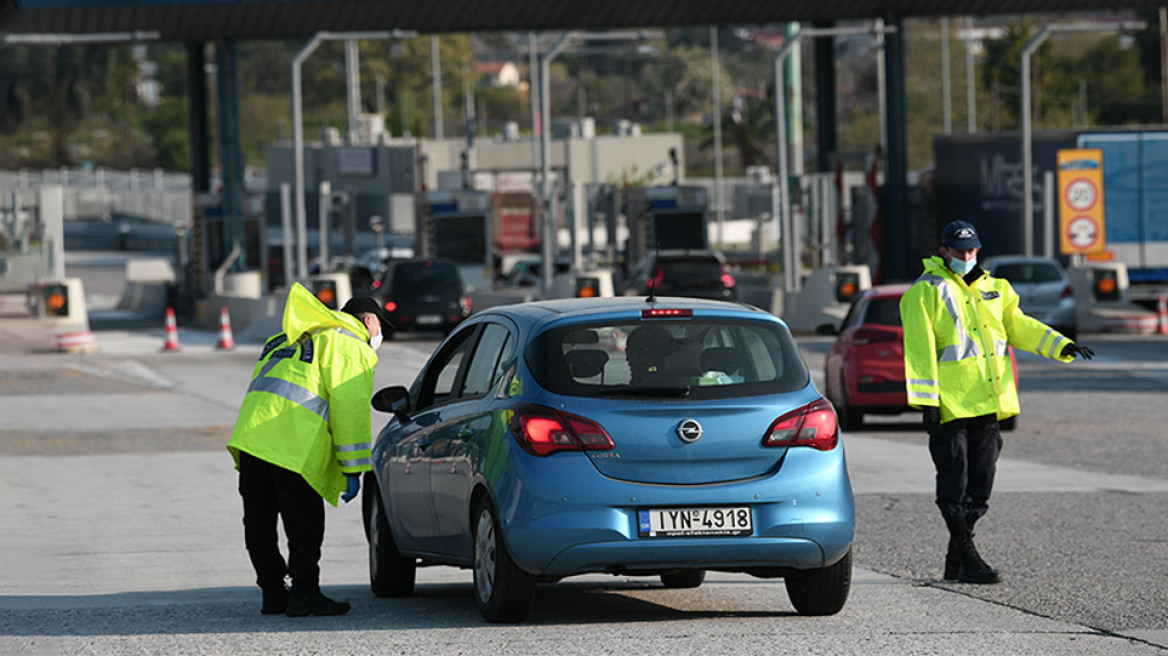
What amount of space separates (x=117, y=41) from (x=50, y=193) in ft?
13.3

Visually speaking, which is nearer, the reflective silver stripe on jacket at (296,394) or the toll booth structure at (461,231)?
the reflective silver stripe on jacket at (296,394)

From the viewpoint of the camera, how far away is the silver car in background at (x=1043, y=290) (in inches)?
1297

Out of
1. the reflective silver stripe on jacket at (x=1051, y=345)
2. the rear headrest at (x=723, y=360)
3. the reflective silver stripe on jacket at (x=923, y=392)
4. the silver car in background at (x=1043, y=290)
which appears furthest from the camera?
the silver car in background at (x=1043, y=290)

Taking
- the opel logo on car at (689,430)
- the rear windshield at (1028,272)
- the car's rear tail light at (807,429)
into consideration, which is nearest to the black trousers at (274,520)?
the opel logo on car at (689,430)

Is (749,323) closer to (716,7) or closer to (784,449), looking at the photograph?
(784,449)

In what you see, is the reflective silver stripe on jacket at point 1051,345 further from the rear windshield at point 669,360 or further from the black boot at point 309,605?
the black boot at point 309,605

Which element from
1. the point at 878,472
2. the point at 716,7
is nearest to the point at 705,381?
the point at 878,472

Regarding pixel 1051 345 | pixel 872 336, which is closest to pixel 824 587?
pixel 1051 345

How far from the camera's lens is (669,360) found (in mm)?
9109

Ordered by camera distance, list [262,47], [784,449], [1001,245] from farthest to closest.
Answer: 1. [262,47]
2. [1001,245]
3. [784,449]

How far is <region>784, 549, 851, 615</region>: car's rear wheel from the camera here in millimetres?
9234

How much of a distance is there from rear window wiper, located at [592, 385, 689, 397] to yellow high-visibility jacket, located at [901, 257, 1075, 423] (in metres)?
1.89

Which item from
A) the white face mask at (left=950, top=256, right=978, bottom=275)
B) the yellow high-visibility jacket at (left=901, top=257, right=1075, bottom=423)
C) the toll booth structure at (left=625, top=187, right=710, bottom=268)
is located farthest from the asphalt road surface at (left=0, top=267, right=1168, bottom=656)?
the toll booth structure at (left=625, top=187, right=710, bottom=268)

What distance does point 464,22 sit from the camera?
42844mm
